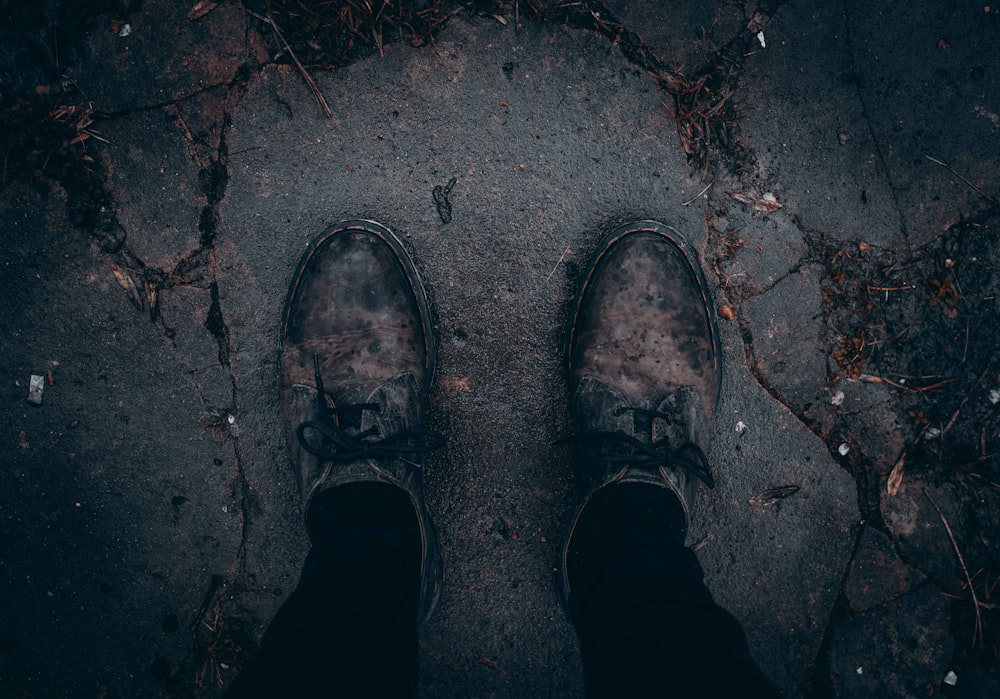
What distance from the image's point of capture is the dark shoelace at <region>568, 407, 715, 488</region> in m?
1.92

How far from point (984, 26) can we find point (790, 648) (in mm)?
2428

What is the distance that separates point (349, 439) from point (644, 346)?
1.10m

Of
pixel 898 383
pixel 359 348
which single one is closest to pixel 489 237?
pixel 359 348

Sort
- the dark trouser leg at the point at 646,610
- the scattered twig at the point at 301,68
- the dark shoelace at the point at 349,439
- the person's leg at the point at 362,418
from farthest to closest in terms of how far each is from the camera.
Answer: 1. the scattered twig at the point at 301,68
2. the dark shoelace at the point at 349,439
3. the person's leg at the point at 362,418
4. the dark trouser leg at the point at 646,610

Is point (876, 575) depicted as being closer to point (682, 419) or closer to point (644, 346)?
point (682, 419)

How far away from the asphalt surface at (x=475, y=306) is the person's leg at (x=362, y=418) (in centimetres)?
10

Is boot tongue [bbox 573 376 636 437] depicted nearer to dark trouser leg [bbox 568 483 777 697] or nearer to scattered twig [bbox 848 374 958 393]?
dark trouser leg [bbox 568 483 777 697]

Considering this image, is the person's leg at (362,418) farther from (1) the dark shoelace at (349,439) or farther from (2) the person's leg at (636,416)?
(2) the person's leg at (636,416)

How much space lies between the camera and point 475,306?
6.75ft

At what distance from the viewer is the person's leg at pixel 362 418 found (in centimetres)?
171

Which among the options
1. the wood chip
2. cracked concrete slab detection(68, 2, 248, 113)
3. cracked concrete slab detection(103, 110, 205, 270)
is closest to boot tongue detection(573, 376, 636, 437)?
the wood chip

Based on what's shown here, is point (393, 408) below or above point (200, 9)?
below

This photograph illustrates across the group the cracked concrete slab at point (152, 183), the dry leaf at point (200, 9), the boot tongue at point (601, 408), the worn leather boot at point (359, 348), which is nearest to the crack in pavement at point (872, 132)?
the boot tongue at point (601, 408)

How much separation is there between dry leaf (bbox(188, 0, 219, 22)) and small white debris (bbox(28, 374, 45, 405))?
4.61 ft
